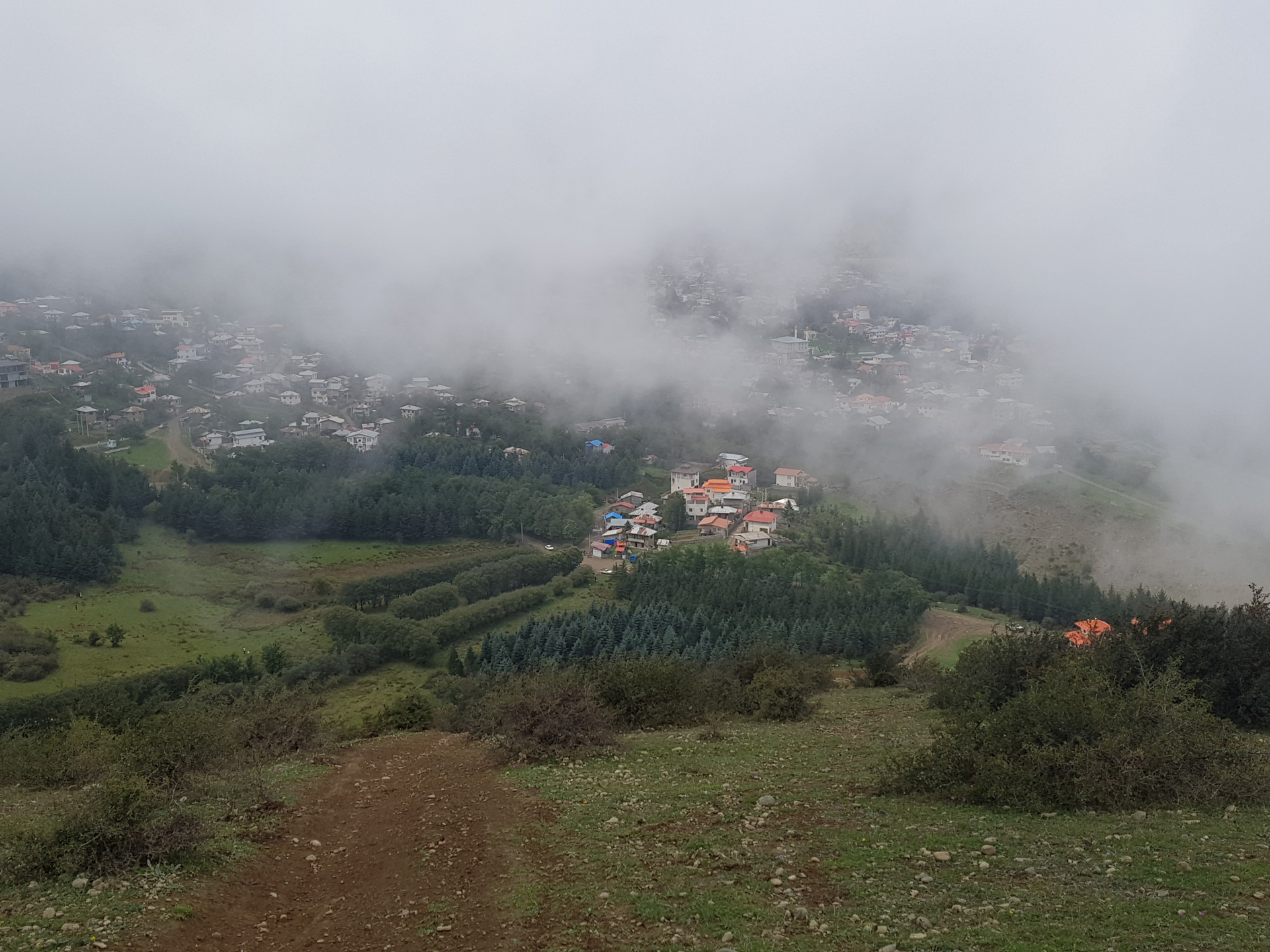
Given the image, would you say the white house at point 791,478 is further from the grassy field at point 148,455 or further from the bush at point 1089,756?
the bush at point 1089,756

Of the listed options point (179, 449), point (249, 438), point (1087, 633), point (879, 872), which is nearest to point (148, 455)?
point (179, 449)

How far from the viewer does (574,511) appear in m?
46.3

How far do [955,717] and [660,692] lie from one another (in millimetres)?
6482

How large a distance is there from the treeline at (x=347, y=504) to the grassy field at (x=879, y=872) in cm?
3479

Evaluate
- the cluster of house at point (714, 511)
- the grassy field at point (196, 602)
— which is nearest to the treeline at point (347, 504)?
the grassy field at point (196, 602)

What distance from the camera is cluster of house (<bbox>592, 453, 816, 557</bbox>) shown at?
43375 mm

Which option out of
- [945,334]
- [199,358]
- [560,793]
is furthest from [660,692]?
[945,334]

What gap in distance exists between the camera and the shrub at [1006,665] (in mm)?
13539

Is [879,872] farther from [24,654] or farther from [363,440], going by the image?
[363,440]

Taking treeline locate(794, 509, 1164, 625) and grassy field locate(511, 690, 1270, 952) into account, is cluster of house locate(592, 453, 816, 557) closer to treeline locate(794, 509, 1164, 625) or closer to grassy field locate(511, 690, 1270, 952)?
treeline locate(794, 509, 1164, 625)

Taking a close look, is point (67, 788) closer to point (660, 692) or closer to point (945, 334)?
point (660, 692)

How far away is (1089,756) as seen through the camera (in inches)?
326

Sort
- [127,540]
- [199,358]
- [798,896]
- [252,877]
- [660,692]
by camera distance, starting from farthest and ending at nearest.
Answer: [199,358] < [127,540] < [660,692] < [252,877] < [798,896]

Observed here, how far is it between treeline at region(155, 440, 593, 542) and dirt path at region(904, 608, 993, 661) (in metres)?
18.4
